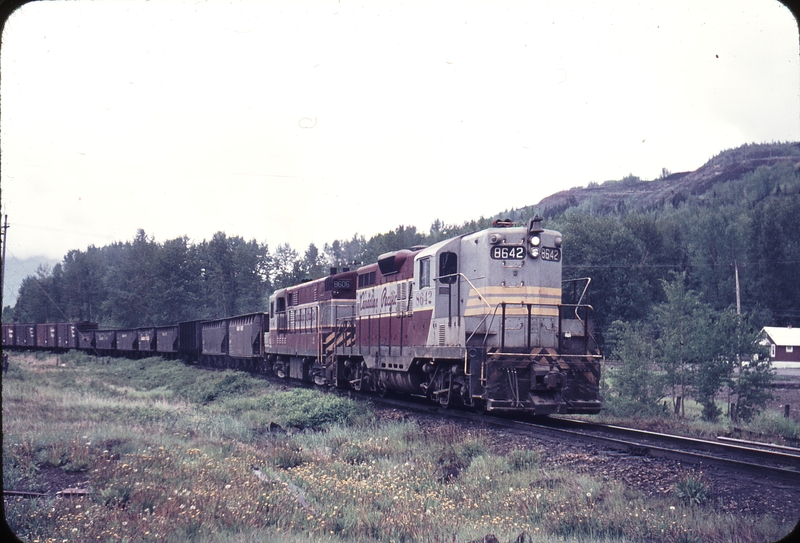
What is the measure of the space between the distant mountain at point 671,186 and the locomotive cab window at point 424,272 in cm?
7586

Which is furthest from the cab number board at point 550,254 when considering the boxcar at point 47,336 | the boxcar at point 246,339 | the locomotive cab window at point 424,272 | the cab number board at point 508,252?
the boxcar at point 47,336

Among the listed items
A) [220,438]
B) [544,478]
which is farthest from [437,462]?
[220,438]

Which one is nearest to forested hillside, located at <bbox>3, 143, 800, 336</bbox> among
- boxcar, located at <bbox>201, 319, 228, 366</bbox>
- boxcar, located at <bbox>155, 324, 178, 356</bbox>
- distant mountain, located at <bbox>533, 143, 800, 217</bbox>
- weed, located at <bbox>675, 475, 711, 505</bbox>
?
distant mountain, located at <bbox>533, 143, 800, 217</bbox>

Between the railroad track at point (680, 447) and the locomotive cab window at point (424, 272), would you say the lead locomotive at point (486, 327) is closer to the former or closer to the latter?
the locomotive cab window at point (424, 272)

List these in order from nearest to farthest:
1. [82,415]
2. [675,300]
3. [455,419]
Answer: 1. [455,419]
2. [82,415]
3. [675,300]

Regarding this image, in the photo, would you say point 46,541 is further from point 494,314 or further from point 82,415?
point 82,415

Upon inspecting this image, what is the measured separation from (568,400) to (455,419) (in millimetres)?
2971

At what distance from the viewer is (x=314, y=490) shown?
834 cm

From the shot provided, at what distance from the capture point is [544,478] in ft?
28.4

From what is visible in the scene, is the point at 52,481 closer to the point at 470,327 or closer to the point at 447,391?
the point at 470,327

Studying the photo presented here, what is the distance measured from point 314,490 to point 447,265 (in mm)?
7291

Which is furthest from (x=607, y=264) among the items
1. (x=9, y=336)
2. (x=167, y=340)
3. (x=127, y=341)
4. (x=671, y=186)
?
(x=671, y=186)

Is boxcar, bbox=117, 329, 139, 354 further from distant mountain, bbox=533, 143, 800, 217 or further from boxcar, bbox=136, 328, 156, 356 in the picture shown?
distant mountain, bbox=533, 143, 800, 217

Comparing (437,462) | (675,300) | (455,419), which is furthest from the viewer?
(675,300)
